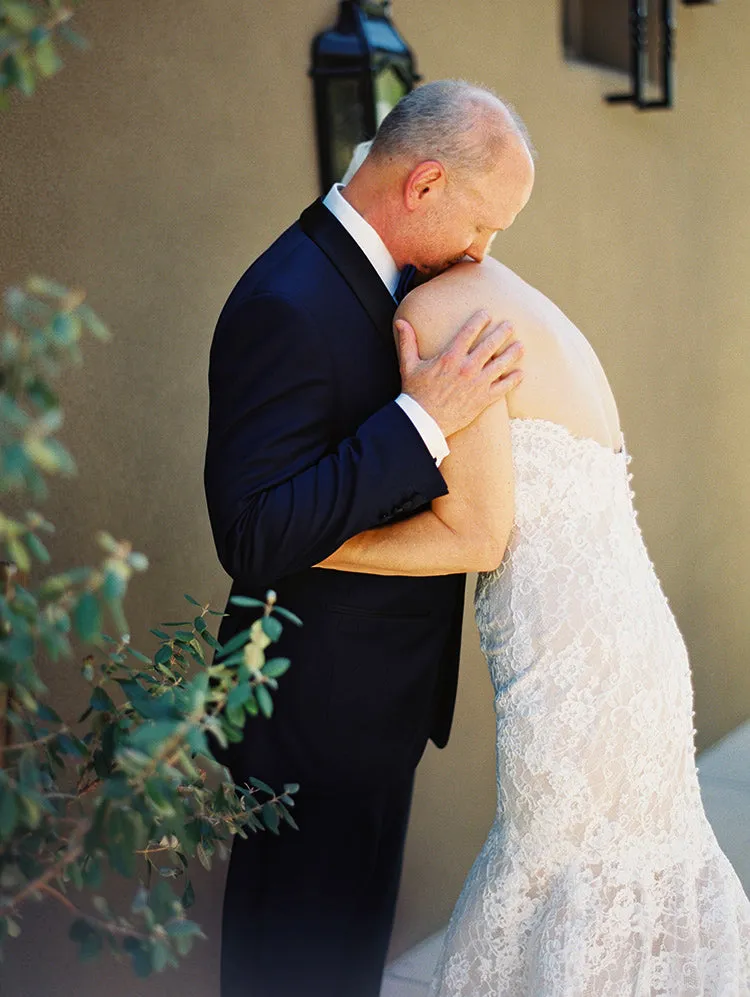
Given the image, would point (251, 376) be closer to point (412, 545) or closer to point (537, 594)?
point (412, 545)

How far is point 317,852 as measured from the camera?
2229mm

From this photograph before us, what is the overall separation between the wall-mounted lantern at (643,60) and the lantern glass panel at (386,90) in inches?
54.4

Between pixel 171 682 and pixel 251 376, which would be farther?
pixel 251 376

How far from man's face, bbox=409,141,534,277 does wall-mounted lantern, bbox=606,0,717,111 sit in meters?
2.16

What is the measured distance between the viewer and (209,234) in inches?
102

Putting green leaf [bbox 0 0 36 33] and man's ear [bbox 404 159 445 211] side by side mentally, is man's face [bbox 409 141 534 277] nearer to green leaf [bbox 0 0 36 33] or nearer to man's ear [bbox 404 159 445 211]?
man's ear [bbox 404 159 445 211]

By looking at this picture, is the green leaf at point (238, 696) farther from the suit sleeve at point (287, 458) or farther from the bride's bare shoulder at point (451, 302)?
the bride's bare shoulder at point (451, 302)

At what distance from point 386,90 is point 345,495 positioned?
1315mm

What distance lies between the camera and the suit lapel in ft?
6.94

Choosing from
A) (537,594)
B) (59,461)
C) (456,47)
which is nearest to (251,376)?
(537,594)

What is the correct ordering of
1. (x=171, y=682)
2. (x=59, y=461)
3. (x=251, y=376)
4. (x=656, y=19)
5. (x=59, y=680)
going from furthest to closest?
(x=656, y=19) → (x=59, y=680) → (x=251, y=376) → (x=171, y=682) → (x=59, y=461)

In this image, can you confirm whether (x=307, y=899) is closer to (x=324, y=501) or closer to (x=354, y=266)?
(x=324, y=501)

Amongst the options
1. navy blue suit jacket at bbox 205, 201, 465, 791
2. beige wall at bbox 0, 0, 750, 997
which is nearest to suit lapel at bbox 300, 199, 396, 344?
navy blue suit jacket at bbox 205, 201, 465, 791

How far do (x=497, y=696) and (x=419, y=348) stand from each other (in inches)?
23.1
